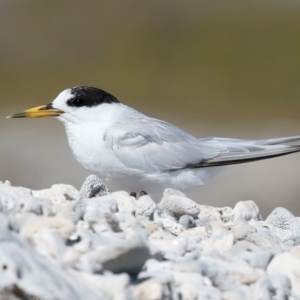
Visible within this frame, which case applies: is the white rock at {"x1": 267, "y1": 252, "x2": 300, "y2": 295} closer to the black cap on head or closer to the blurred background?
the black cap on head

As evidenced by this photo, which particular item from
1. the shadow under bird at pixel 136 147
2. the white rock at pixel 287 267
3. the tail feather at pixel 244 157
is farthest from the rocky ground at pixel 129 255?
the tail feather at pixel 244 157

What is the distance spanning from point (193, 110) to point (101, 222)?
14.0 meters

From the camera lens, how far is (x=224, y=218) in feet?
14.9

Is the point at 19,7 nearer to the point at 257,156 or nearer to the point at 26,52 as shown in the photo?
the point at 26,52

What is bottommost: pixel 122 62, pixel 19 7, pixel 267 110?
pixel 267 110

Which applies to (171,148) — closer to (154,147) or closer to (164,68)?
(154,147)

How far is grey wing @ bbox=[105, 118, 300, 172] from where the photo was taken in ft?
19.3

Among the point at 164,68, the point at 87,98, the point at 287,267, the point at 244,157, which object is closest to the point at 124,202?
the point at 287,267

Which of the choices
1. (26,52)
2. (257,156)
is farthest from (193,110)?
(257,156)

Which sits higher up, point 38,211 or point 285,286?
point 38,211

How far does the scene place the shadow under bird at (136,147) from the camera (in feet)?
19.0

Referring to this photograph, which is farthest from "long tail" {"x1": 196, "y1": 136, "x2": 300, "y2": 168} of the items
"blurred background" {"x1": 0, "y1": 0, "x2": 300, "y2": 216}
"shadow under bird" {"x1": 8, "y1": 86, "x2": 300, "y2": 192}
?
"blurred background" {"x1": 0, "y1": 0, "x2": 300, "y2": 216}

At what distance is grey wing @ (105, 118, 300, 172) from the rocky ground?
169 cm

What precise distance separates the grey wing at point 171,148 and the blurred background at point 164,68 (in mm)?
6246
